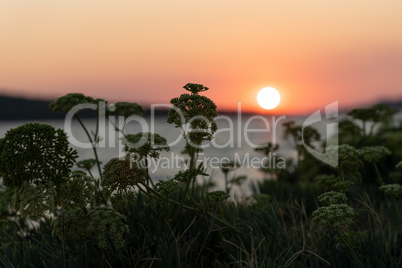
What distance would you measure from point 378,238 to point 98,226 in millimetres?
3633

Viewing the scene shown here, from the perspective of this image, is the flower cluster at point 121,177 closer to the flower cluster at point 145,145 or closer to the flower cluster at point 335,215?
the flower cluster at point 145,145

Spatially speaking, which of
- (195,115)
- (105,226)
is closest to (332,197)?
(195,115)

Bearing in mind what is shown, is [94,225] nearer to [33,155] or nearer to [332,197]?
[33,155]

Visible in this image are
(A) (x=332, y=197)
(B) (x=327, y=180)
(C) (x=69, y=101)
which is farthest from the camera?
(C) (x=69, y=101)

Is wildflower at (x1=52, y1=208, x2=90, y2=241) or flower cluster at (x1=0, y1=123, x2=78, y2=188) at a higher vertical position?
flower cluster at (x1=0, y1=123, x2=78, y2=188)

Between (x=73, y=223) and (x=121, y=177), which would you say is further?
(x=121, y=177)

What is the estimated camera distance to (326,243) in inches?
205

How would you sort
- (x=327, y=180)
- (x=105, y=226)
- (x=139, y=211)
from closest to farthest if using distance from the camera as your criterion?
(x=105, y=226) < (x=139, y=211) < (x=327, y=180)

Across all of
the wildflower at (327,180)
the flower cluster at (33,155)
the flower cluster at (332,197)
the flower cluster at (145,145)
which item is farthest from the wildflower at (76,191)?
the wildflower at (327,180)

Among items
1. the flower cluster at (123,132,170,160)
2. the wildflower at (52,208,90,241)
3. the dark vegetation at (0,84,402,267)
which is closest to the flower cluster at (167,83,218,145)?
the dark vegetation at (0,84,402,267)

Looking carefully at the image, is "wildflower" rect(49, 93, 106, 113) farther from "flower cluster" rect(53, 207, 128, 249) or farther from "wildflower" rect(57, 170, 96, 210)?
"flower cluster" rect(53, 207, 128, 249)

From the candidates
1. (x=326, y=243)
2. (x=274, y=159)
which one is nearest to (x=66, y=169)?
(x=326, y=243)

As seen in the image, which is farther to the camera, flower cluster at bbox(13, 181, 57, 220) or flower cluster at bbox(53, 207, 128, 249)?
flower cluster at bbox(13, 181, 57, 220)

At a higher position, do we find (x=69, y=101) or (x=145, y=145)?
(x=69, y=101)
